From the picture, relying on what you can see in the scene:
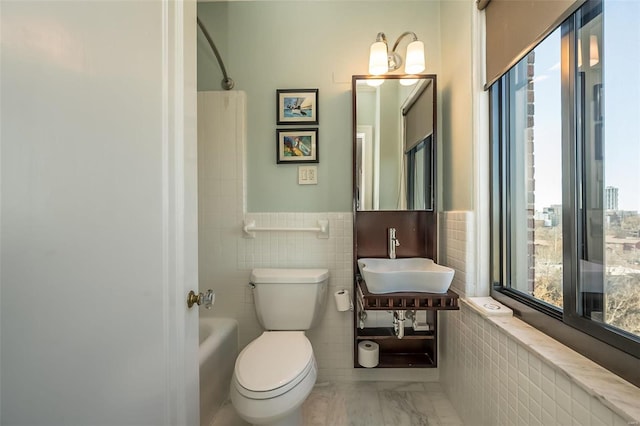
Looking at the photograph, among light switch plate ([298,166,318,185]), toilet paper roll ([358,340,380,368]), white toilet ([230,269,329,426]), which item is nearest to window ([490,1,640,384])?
toilet paper roll ([358,340,380,368])

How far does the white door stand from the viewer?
0.36 meters

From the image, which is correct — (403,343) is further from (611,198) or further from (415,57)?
(415,57)

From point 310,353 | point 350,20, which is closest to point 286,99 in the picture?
point 350,20

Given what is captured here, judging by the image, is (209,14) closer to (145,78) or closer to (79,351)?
(145,78)

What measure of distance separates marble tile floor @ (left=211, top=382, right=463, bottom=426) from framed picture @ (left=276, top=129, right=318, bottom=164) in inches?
56.4

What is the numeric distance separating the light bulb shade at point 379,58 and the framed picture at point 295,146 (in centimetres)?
54

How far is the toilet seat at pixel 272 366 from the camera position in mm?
1053

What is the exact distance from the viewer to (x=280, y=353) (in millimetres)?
1245

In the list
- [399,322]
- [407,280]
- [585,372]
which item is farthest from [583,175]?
[399,322]

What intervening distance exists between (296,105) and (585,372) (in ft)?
5.72

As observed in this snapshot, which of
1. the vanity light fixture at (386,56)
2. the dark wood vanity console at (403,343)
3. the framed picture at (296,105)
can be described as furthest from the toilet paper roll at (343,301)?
the vanity light fixture at (386,56)

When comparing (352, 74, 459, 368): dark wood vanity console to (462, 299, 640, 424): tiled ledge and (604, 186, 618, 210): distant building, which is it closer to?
(462, 299, 640, 424): tiled ledge

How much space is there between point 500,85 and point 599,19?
48cm

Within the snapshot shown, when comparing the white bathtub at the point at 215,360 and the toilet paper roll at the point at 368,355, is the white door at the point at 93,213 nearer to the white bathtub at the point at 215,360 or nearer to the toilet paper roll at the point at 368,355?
the white bathtub at the point at 215,360
